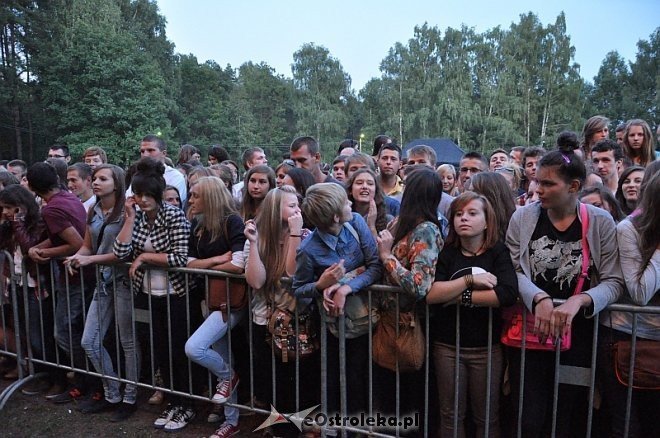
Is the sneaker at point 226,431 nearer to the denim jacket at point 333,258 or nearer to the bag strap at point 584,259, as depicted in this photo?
the denim jacket at point 333,258

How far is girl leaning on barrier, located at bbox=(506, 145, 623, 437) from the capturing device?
8.89 feet

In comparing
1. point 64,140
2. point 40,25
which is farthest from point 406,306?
point 40,25

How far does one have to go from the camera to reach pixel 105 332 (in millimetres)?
4164

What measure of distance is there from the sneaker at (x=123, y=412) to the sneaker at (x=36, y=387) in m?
1.05

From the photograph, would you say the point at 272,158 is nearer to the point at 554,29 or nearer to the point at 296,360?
the point at 554,29

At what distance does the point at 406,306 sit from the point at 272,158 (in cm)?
5491

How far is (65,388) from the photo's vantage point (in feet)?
14.9

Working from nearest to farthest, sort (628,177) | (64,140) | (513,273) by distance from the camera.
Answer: (513,273), (628,177), (64,140)

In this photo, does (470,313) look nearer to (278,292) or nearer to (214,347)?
(278,292)

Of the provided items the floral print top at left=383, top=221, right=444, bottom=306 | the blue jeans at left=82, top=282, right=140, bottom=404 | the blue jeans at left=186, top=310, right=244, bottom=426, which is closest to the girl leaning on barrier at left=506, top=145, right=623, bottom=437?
the floral print top at left=383, top=221, right=444, bottom=306

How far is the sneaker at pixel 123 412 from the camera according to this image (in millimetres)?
3994

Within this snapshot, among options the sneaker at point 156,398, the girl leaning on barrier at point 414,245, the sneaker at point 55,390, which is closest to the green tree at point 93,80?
the sneaker at point 55,390

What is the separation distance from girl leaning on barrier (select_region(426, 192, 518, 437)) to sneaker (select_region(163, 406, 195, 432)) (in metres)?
2.16

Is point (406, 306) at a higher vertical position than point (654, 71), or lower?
lower
